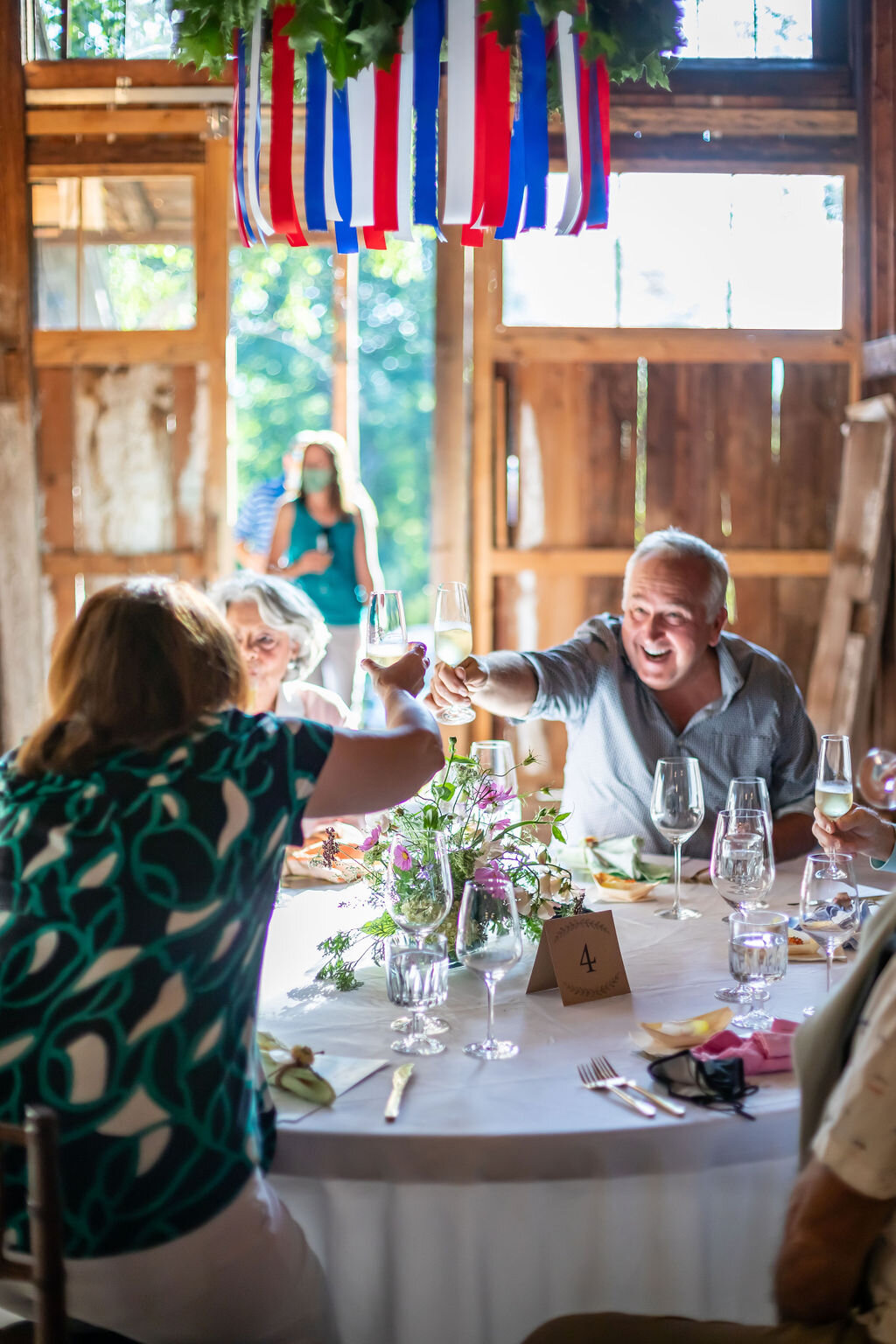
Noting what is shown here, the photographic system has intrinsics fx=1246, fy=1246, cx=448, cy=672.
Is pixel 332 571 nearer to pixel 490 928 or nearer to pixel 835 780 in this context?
pixel 835 780

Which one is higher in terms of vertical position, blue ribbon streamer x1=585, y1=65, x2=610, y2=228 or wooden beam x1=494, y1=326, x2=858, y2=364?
wooden beam x1=494, y1=326, x2=858, y2=364

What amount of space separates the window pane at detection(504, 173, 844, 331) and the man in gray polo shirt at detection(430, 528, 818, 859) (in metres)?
2.21

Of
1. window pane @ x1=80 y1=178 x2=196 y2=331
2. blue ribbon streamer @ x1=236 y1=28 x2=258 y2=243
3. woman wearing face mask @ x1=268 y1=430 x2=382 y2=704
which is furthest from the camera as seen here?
woman wearing face mask @ x1=268 y1=430 x2=382 y2=704

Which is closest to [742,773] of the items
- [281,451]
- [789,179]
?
[789,179]

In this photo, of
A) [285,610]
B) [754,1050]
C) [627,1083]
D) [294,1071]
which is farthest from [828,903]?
[285,610]

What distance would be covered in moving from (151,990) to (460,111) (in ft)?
4.91

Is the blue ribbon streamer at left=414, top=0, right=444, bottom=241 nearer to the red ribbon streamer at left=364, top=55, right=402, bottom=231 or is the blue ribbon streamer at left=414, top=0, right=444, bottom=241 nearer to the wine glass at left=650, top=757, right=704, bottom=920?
the red ribbon streamer at left=364, top=55, right=402, bottom=231

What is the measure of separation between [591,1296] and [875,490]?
364 centimetres

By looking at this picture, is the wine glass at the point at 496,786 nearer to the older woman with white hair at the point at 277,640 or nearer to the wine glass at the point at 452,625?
the wine glass at the point at 452,625

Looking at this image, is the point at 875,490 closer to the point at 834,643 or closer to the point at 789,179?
the point at 834,643

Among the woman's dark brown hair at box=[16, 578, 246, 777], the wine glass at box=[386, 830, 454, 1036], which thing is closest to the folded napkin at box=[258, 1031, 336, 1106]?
the wine glass at box=[386, 830, 454, 1036]

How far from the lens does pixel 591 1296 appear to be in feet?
4.52

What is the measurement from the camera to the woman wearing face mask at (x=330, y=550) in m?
4.84

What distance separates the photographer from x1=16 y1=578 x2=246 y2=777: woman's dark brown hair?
1319 mm
